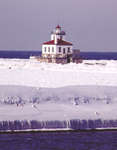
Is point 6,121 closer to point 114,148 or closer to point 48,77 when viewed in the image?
point 114,148

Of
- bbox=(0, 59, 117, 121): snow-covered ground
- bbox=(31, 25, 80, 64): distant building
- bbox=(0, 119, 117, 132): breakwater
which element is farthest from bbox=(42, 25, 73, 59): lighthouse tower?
bbox=(0, 119, 117, 132): breakwater

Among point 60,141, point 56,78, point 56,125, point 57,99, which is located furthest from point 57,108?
point 56,78

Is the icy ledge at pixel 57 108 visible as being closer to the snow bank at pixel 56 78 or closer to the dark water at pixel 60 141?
the dark water at pixel 60 141

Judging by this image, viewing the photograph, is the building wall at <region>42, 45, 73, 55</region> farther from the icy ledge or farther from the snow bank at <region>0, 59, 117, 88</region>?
the icy ledge

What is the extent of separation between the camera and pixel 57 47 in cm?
7750

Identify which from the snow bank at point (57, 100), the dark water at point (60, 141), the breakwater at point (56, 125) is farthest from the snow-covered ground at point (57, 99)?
the dark water at point (60, 141)

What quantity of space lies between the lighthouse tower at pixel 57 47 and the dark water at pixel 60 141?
40255 millimetres

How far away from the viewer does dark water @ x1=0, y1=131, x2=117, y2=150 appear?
113 feet

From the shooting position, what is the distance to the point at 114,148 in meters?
34.5

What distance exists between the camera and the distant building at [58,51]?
7750 centimetres

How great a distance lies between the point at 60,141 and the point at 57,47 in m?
42.4

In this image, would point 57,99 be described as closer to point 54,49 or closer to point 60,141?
point 60,141

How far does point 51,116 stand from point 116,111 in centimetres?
447

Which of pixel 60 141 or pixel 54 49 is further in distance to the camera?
pixel 54 49
